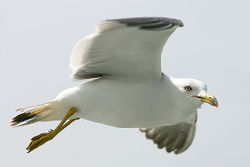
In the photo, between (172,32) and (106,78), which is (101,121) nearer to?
(106,78)

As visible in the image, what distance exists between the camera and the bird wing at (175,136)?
1506 cm

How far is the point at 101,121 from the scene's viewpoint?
39.8 ft

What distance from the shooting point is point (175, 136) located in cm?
1533

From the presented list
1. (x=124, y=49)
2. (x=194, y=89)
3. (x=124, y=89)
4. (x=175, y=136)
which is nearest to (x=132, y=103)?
(x=124, y=89)

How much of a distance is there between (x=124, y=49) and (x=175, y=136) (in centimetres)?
448

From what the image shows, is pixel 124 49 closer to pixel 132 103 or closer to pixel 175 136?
pixel 132 103

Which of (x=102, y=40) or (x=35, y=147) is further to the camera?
(x=35, y=147)

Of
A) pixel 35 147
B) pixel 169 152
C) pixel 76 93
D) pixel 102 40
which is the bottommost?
pixel 169 152

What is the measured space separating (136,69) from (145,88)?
38 cm

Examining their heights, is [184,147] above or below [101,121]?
below

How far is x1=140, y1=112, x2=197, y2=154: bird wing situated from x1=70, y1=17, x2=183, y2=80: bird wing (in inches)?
139

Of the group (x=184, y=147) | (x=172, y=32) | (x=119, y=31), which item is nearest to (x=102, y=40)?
(x=119, y=31)

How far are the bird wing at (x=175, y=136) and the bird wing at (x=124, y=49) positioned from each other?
354cm

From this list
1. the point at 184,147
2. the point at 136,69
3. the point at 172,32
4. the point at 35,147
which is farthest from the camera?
the point at 184,147
